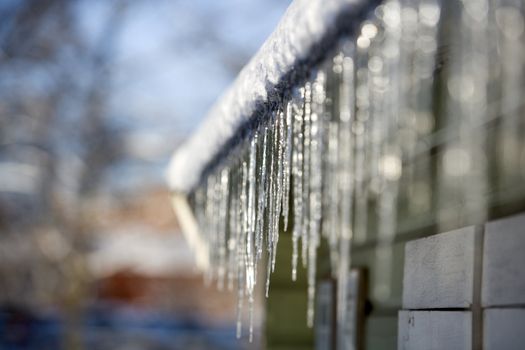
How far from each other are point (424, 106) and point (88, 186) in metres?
14.0

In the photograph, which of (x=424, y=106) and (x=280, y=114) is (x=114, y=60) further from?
(x=280, y=114)

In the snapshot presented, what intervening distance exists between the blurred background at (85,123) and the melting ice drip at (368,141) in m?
12.6

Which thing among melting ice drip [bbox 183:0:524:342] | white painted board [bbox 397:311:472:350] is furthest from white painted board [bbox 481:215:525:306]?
melting ice drip [bbox 183:0:524:342]

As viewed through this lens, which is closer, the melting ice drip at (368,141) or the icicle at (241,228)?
the melting ice drip at (368,141)

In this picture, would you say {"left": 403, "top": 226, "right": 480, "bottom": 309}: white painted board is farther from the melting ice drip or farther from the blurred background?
the blurred background

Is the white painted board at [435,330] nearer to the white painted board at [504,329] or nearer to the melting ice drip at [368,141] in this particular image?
the white painted board at [504,329]

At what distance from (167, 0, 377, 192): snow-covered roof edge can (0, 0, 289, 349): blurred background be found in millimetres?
13046

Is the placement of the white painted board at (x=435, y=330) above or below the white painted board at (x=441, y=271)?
below

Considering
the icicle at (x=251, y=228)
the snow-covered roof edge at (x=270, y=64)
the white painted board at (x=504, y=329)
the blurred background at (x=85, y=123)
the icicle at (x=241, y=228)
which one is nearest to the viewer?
the snow-covered roof edge at (x=270, y=64)

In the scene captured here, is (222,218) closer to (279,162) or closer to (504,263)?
(279,162)

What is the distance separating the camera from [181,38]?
19078 mm

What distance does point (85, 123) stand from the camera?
1781 cm

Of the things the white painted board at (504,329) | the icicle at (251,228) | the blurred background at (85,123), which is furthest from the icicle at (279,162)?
the blurred background at (85,123)

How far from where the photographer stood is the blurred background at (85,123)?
17375 millimetres
